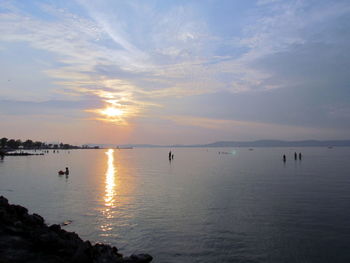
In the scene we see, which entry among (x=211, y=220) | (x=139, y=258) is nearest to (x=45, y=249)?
(x=139, y=258)

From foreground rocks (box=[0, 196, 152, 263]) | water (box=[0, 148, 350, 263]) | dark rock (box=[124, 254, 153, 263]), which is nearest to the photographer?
foreground rocks (box=[0, 196, 152, 263])

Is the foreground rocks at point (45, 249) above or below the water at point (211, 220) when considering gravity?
above

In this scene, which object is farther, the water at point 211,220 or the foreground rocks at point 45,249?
the water at point 211,220

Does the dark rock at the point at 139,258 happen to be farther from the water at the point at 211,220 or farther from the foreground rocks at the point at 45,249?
the water at the point at 211,220

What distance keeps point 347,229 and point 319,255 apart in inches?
210

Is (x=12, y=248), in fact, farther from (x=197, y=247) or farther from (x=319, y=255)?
(x=319, y=255)

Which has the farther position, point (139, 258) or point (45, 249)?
point (139, 258)

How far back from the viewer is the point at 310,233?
658 inches

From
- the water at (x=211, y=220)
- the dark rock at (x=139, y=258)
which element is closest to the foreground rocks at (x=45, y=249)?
the dark rock at (x=139, y=258)

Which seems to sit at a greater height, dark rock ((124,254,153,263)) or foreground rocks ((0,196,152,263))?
foreground rocks ((0,196,152,263))

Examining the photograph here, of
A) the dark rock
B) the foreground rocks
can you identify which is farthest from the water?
the foreground rocks

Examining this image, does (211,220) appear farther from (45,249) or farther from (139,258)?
(45,249)

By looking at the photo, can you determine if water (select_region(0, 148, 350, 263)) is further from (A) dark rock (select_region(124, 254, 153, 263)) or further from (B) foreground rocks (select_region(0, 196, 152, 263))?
(B) foreground rocks (select_region(0, 196, 152, 263))

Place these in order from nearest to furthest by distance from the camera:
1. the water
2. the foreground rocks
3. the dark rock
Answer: the foreground rocks
the dark rock
the water
